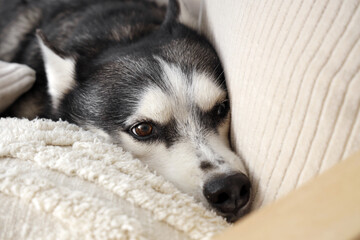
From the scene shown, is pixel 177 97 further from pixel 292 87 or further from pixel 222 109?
pixel 292 87

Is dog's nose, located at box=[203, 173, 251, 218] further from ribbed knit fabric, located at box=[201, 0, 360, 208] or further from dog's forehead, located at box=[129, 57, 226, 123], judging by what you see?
dog's forehead, located at box=[129, 57, 226, 123]

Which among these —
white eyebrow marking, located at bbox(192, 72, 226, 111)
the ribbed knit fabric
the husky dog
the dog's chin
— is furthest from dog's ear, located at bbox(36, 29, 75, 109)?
the dog's chin

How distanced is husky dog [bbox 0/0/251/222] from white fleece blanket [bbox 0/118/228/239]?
196 millimetres

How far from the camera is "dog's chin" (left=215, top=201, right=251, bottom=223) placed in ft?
3.91

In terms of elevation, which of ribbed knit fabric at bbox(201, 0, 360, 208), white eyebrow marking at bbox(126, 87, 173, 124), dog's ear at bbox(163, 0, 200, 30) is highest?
ribbed knit fabric at bbox(201, 0, 360, 208)

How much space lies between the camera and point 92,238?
85cm

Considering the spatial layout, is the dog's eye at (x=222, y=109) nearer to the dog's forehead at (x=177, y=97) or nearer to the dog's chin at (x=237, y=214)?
the dog's forehead at (x=177, y=97)

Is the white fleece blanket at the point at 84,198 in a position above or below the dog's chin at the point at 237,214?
above

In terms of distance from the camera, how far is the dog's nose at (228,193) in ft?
3.87

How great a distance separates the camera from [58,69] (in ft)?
5.55

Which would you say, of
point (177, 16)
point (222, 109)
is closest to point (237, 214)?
point (222, 109)

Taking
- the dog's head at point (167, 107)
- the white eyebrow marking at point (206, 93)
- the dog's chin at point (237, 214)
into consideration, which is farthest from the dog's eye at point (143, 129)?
the dog's chin at point (237, 214)

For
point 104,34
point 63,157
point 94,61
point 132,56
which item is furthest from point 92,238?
point 104,34

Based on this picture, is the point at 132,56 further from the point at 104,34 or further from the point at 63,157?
the point at 63,157
